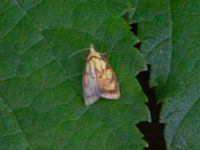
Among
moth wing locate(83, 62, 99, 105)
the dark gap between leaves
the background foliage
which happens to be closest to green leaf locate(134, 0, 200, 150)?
the background foliage

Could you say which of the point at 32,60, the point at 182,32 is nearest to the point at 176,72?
the point at 182,32

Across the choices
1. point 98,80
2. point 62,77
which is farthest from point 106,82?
point 62,77

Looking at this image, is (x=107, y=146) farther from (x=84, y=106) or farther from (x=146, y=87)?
(x=146, y=87)

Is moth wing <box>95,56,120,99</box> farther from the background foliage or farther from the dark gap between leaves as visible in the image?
the dark gap between leaves

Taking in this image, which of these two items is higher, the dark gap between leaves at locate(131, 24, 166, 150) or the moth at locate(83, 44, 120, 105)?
the moth at locate(83, 44, 120, 105)

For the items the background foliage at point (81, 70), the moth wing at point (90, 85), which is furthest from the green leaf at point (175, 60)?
the moth wing at point (90, 85)

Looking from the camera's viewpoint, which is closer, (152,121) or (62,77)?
(62,77)

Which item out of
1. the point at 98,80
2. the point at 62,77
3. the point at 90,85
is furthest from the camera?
the point at 98,80

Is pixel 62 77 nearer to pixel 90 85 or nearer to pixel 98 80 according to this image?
pixel 90 85
